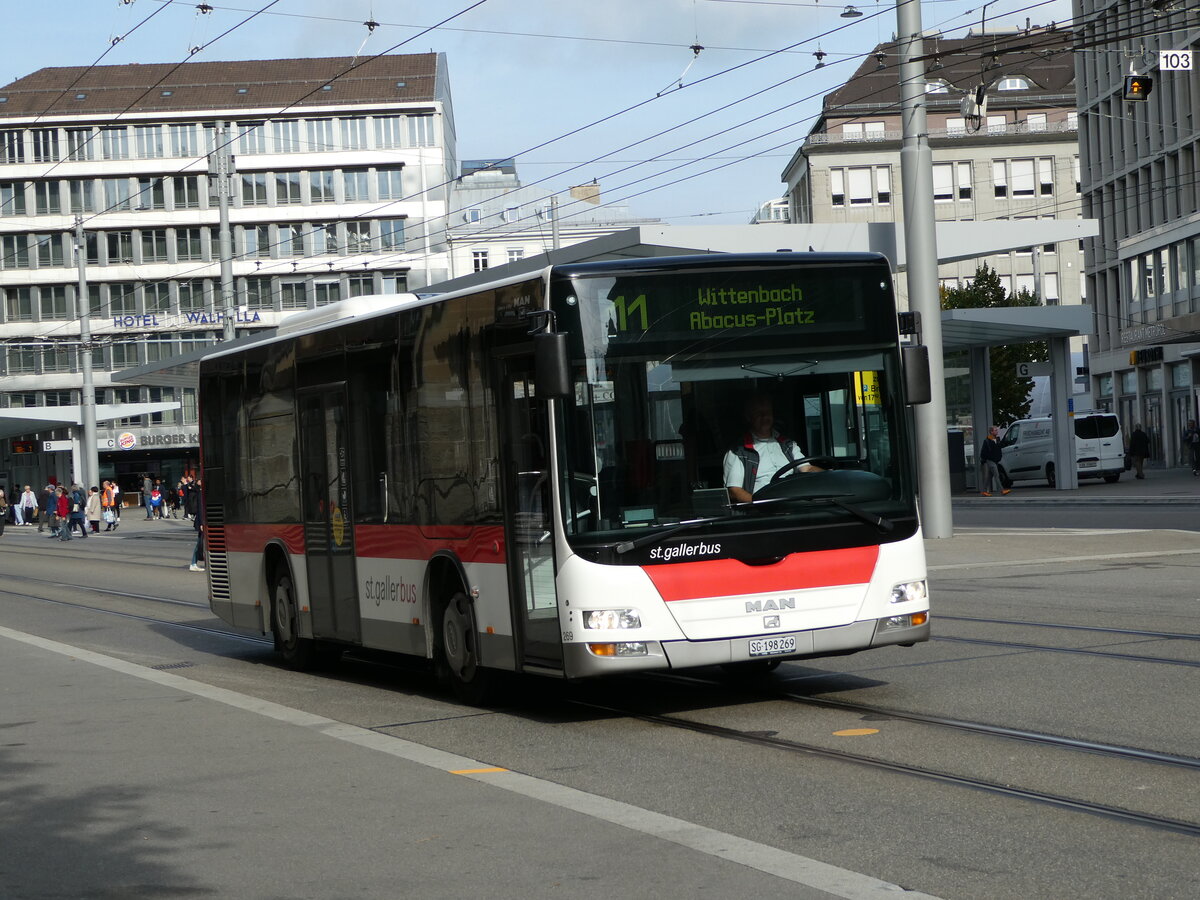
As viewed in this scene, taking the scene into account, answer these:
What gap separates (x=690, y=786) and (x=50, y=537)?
52309 millimetres

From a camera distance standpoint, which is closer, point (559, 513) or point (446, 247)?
point (559, 513)

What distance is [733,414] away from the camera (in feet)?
31.1

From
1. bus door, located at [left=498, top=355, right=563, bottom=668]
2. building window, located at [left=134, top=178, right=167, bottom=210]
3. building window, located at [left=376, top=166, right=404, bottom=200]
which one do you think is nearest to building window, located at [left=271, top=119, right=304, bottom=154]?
building window, located at [left=376, top=166, right=404, bottom=200]

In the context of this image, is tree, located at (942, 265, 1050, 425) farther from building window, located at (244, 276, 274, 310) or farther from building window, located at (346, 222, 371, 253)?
building window, located at (244, 276, 274, 310)

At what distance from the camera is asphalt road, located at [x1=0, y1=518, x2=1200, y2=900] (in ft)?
19.7

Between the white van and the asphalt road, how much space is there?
32817 millimetres

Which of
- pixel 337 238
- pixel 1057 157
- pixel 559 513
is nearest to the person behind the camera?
pixel 559 513

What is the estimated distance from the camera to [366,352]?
12008 millimetres

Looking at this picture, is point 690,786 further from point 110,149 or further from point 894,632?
point 110,149

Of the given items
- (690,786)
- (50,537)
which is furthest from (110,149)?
(690,786)

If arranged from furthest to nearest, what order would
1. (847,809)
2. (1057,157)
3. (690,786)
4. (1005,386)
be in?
(1057,157), (1005,386), (690,786), (847,809)

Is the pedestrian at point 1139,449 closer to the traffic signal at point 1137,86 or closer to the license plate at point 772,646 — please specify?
the traffic signal at point 1137,86

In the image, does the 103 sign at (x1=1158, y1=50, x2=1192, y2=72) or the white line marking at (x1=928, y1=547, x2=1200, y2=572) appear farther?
the 103 sign at (x1=1158, y1=50, x2=1192, y2=72)

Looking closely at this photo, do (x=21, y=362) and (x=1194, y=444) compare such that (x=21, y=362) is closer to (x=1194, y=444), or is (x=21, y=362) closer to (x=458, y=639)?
(x=1194, y=444)
